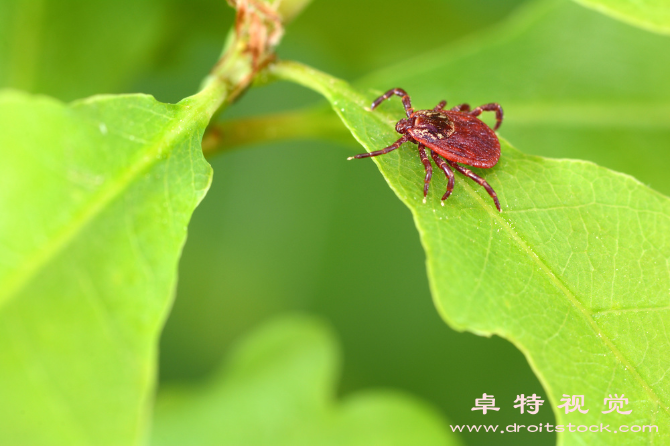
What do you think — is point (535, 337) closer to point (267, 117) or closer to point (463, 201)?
point (463, 201)

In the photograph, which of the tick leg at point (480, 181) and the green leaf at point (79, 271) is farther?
the tick leg at point (480, 181)

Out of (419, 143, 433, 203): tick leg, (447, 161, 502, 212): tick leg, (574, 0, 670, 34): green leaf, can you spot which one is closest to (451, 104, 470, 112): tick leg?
(419, 143, 433, 203): tick leg

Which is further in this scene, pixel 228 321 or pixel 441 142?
pixel 228 321

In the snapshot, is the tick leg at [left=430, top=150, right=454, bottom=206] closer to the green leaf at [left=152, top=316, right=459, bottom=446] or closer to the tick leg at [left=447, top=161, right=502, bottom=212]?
the tick leg at [left=447, top=161, right=502, bottom=212]

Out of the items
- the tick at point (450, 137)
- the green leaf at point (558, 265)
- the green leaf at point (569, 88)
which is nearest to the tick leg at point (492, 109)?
the tick at point (450, 137)

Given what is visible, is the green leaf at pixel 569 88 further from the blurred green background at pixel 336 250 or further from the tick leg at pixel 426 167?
the blurred green background at pixel 336 250

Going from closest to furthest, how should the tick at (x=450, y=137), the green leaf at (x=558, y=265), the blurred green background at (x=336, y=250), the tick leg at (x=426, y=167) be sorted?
the green leaf at (x=558, y=265) → the tick leg at (x=426, y=167) → the tick at (x=450, y=137) → the blurred green background at (x=336, y=250)

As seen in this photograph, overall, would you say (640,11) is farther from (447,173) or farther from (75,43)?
(75,43)

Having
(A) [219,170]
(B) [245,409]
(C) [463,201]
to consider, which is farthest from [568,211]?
(A) [219,170]
